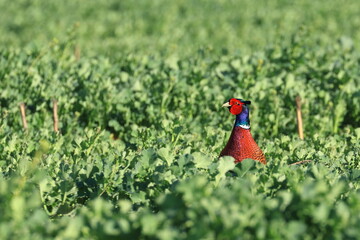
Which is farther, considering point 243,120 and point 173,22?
point 173,22

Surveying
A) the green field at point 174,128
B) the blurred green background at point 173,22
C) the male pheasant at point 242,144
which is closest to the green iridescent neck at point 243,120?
the male pheasant at point 242,144

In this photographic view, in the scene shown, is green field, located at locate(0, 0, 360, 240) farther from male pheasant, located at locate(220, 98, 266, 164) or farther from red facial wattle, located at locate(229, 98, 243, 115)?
red facial wattle, located at locate(229, 98, 243, 115)

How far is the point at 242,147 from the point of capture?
4855mm

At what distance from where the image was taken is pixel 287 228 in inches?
126

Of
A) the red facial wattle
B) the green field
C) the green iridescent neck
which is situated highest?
the red facial wattle

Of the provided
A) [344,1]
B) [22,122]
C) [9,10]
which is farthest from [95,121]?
[344,1]

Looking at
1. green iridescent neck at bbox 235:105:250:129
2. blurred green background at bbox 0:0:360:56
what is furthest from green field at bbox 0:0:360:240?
green iridescent neck at bbox 235:105:250:129

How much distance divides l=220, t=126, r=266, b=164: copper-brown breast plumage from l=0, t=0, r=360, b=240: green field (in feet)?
0.39

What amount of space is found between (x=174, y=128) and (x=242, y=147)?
88cm

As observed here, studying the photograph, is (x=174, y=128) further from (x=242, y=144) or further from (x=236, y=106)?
(x=242, y=144)

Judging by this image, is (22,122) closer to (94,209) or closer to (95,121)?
(95,121)

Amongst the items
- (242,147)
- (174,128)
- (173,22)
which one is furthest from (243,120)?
(173,22)

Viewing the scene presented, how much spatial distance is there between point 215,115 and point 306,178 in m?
3.32

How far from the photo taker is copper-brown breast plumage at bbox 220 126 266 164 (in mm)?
4824
